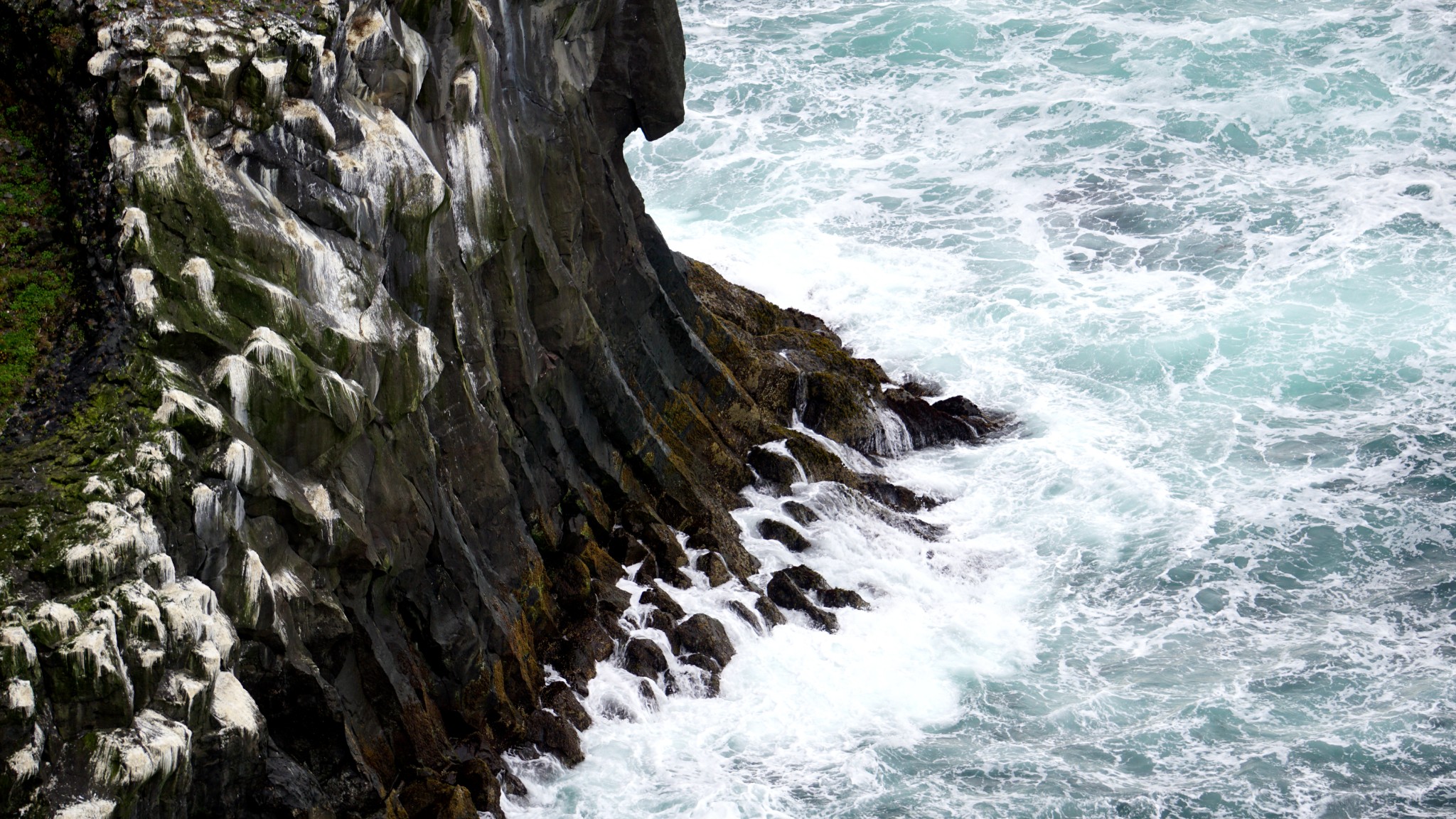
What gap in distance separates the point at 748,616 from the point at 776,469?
5.57 metres

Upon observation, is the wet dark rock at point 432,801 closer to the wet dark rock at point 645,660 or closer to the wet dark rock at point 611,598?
the wet dark rock at point 645,660

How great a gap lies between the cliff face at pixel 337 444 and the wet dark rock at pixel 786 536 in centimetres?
109

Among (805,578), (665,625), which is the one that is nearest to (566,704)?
(665,625)

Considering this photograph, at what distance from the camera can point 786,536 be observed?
34.3 m

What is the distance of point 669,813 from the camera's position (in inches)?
1029

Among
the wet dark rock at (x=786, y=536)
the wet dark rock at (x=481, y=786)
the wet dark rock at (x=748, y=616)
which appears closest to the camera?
the wet dark rock at (x=481, y=786)

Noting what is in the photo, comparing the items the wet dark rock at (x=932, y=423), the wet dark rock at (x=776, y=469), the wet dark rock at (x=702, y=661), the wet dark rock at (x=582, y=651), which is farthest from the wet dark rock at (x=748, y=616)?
the wet dark rock at (x=932, y=423)

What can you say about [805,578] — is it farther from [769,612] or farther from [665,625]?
[665,625]

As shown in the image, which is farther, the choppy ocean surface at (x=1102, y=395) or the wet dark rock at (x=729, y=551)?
the wet dark rock at (x=729, y=551)

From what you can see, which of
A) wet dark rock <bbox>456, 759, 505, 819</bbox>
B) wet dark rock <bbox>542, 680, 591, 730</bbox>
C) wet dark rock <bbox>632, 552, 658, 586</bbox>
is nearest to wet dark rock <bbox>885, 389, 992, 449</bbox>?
wet dark rock <bbox>632, 552, 658, 586</bbox>

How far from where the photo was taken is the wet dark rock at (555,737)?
26812 millimetres

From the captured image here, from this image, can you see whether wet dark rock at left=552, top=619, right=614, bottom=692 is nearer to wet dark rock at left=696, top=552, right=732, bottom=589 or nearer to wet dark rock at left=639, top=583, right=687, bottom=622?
wet dark rock at left=639, top=583, right=687, bottom=622

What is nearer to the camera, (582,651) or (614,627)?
(582,651)

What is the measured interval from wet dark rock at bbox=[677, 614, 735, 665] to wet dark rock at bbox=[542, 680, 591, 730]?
283cm
